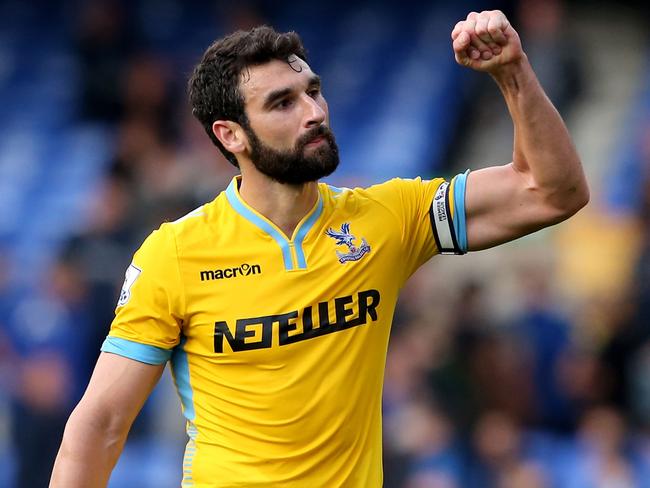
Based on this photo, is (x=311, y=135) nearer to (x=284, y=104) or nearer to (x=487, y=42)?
(x=284, y=104)

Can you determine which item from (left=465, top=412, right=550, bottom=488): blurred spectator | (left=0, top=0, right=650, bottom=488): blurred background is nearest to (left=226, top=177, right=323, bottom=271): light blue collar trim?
(left=0, top=0, right=650, bottom=488): blurred background

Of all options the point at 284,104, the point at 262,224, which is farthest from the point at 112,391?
the point at 284,104

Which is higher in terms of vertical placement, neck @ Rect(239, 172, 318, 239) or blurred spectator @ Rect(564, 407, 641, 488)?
neck @ Rect(239, 172, 318, 239)

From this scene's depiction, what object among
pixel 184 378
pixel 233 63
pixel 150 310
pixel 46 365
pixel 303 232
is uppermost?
pixel 233 63

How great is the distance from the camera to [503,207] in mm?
4395

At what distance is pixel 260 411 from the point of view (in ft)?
14.1

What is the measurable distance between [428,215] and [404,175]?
666cm

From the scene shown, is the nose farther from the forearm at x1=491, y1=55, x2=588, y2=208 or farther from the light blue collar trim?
the forearm at x1=491, y1=55, x2=588, y2=208

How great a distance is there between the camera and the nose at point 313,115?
432cm

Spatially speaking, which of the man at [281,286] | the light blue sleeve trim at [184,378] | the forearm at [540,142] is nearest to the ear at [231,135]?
the man at [281,286]

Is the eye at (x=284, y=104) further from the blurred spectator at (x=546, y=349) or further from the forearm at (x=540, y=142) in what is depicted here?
the blurred spectator at (x=546, y=349)

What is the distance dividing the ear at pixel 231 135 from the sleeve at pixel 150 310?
1.41ft

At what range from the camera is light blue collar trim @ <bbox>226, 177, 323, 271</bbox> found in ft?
14.4

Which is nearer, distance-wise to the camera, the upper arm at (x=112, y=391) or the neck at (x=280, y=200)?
the upper arm at (x=112, y=391)
